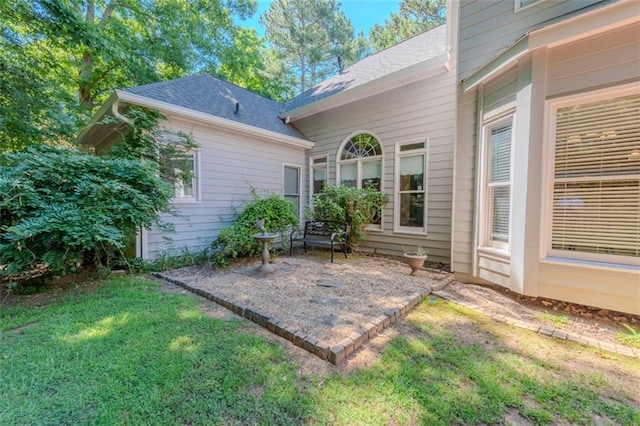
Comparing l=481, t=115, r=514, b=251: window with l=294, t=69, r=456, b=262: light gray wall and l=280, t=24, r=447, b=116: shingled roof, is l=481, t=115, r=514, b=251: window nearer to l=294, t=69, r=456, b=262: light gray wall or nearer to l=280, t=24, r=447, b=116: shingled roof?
l=294, t=69, r=456, b=262: light gray wall

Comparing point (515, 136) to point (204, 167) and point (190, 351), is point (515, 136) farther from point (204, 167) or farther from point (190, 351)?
point (204, 167)

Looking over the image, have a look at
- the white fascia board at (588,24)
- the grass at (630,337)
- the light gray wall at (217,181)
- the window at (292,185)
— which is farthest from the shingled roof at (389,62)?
the grass at (630,337)

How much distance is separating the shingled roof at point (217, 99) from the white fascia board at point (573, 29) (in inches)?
204

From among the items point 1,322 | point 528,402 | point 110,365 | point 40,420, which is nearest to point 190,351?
point 110,365

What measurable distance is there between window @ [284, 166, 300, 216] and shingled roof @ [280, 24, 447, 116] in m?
1.82

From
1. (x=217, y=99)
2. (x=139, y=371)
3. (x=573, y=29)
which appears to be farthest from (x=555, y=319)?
(x=217, y=99)

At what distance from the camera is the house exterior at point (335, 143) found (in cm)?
541

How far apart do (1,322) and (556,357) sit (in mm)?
5658

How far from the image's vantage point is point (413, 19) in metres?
16.1

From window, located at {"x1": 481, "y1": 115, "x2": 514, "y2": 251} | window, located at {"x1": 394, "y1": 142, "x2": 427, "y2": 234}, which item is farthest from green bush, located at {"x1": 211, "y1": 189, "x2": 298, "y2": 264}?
window, located at {"x1": 481, "y1": 115, "x2": 514, "y2": 251}

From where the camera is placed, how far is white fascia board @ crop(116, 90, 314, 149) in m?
4.61

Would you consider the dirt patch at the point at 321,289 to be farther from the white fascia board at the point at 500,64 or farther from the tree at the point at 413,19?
the tree at the point at 413,19

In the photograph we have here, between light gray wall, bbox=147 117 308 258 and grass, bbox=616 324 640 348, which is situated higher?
light gray wall, bbox=147 117 308 258

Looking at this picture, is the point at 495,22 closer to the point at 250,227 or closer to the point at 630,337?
the point at 630,337
